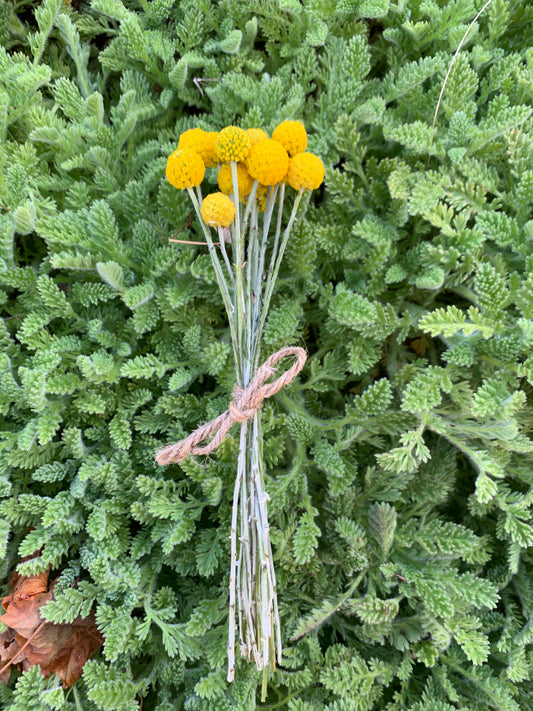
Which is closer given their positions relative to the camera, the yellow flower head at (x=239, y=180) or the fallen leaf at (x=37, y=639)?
the yellow flower head at (x=239, y=180)

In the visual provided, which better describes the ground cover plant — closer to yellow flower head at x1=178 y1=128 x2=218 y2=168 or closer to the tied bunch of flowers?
the tied bunch of flowers

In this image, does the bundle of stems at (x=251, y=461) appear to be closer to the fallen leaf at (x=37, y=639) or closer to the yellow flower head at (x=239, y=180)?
the yellow flower head at (x=239, y=180)

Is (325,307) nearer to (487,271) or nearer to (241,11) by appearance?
(487,271)

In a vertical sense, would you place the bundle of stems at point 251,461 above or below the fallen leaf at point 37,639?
above

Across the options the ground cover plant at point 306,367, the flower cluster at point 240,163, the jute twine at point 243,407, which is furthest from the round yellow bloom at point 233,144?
the jute twine at point 243,407

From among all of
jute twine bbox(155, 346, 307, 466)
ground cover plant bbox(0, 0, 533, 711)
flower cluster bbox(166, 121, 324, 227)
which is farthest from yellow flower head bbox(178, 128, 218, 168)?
jute twine bbox(155, 346, 307, 466)

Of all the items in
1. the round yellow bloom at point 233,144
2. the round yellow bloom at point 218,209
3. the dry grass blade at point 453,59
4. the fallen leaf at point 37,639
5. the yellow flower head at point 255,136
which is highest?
the dry grass blade at point 453,59

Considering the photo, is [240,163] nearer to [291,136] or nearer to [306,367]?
[291,136]
